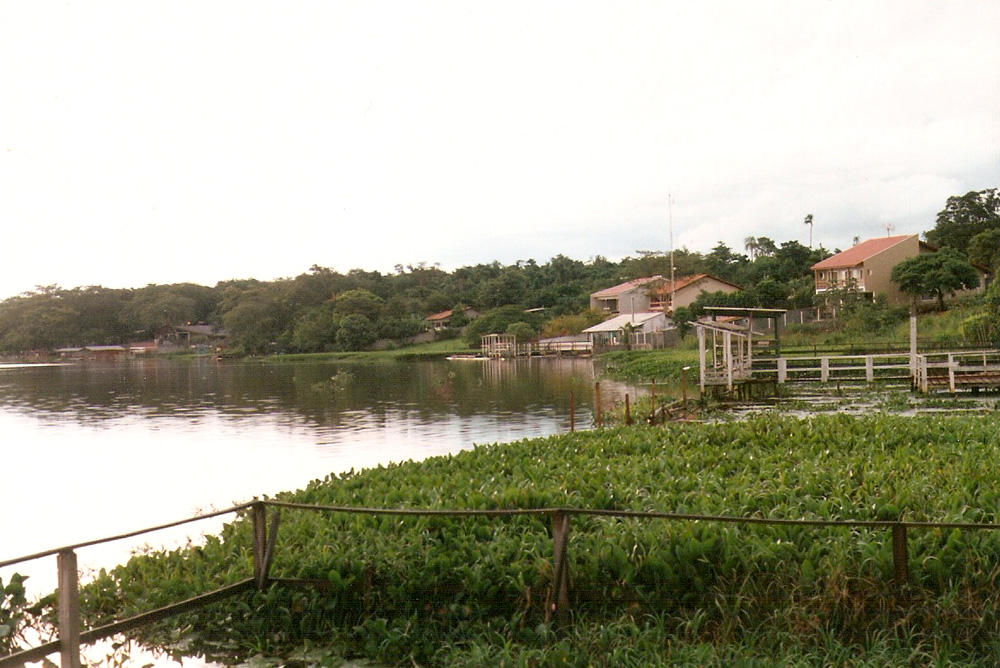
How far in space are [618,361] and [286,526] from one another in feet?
158

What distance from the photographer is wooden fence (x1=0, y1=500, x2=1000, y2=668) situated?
17.0 ft

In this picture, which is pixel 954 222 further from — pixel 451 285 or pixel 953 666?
pixel 953 666

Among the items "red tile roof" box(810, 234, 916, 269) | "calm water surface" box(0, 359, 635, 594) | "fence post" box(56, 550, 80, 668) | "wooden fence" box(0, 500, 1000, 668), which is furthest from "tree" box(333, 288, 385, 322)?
"fence post" box(56, 550, 80, 668)

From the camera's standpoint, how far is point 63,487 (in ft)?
61.3

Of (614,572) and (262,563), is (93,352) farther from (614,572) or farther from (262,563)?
(614,572)

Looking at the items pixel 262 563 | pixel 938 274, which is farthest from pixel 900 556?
pixel 938 274

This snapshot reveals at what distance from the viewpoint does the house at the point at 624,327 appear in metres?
67.8

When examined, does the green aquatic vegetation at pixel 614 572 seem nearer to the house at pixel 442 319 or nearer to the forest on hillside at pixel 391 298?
the forest on hillside at pixel 391 298

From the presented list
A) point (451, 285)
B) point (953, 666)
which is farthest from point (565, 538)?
point (451, 285)

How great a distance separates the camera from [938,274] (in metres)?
50.6

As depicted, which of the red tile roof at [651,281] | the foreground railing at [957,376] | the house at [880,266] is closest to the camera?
the foreground railing at [957,376]

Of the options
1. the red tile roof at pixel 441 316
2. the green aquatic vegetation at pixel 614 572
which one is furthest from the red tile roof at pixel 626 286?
the green aquatic vegetation at pixel 614 572

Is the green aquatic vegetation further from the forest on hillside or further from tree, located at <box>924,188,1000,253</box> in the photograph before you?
tree, located at <box>924,188,1000,253</box>

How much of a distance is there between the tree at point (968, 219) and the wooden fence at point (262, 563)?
62.5m
